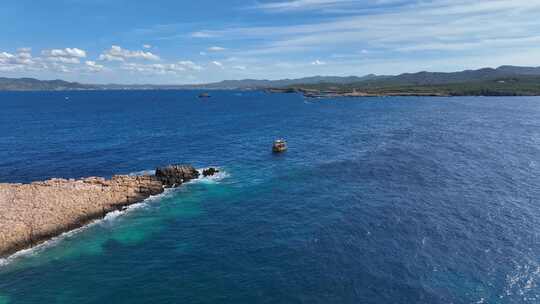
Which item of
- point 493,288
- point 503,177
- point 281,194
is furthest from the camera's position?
point 503,177

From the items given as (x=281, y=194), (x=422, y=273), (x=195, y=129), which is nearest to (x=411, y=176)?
(x=281, y=194)

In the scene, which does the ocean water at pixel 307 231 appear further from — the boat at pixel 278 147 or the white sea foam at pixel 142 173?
the boat at pixel 278 147

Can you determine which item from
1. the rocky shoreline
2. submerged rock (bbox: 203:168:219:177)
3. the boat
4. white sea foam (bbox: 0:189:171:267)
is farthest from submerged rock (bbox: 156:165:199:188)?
the boat

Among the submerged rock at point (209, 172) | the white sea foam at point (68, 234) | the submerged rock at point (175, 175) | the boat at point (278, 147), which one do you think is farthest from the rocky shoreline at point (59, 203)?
the boat at point (278, 147)

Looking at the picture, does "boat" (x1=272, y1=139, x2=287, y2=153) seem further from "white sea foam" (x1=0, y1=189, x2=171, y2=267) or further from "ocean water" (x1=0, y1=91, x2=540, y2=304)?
"white sea foam" (x1=0, y1=189, x2=171, y2=267)

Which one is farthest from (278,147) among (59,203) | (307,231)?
(59,203)

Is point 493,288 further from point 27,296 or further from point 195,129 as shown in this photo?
point 195,129
